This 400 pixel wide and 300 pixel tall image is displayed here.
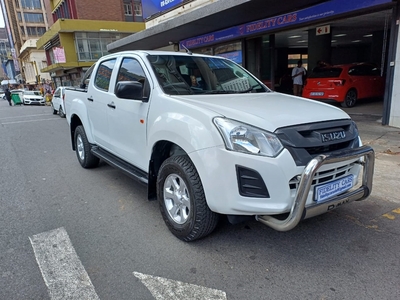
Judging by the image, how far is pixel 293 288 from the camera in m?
2.31

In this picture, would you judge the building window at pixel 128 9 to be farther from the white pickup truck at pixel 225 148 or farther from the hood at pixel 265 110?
the hood at pixel 265 110

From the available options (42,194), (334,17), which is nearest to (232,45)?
(334,17)

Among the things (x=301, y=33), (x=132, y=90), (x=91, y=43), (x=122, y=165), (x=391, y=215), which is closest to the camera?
(x=132, y=90)

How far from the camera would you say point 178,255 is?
9.13 ft

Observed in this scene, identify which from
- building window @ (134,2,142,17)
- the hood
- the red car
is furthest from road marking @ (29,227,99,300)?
building window @ (134,2,142,17)

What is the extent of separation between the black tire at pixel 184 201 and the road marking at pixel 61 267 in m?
0.95

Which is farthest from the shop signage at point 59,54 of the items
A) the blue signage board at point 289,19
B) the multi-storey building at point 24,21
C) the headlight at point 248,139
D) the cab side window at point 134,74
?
the multi-storey building at point 24,21

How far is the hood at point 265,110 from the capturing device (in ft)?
8.07

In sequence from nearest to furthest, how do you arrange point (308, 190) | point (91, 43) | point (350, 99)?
point (308, 190)
point (350, 99)
point (91, 43)

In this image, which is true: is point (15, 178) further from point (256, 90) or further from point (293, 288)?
point (293, 288)

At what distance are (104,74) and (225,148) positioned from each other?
2.96 metres

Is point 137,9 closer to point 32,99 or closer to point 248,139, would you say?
point 32,99

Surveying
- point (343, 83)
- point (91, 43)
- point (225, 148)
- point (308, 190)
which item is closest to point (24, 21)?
point (91, 43)

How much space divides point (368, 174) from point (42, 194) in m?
4.37
